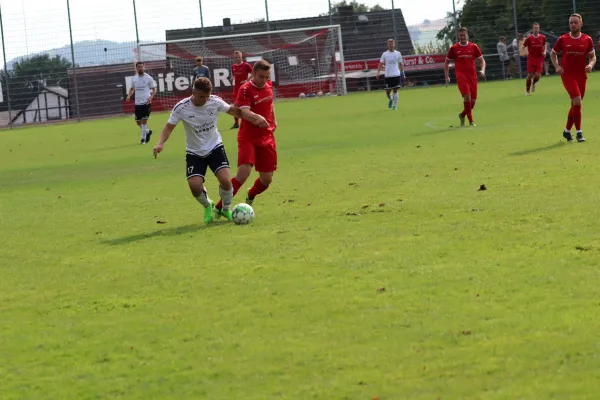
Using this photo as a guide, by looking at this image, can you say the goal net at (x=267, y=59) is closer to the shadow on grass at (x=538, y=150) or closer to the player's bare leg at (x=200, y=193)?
the shadow on grass at (x=538, y=150)

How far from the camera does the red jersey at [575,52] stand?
59.8ft

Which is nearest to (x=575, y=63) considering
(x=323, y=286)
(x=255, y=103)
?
(x=255, y=103)

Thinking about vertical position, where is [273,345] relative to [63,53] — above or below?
below

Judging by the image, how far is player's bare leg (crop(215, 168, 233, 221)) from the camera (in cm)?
1220

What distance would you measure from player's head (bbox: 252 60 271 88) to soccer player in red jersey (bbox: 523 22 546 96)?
23.7m

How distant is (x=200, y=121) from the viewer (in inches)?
479

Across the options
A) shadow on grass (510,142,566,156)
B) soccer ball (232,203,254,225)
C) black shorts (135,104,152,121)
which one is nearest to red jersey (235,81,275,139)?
soccer ball (232,203,254,225)

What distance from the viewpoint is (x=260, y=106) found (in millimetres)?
12906

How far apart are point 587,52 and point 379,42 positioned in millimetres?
35388

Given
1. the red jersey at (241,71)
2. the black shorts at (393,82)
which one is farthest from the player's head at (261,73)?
the black shorts at (393,82)

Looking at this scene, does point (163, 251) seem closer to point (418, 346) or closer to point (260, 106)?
point (260, 106)

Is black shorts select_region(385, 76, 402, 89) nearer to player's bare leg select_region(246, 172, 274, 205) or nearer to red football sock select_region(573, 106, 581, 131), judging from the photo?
red football sock select_region(573, 106, 581, 131)

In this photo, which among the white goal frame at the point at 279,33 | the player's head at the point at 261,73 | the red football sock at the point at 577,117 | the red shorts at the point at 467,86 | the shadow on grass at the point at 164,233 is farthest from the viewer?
the white goal frame at the point at 279,33

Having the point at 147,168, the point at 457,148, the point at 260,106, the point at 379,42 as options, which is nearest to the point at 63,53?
the point at 379,42
